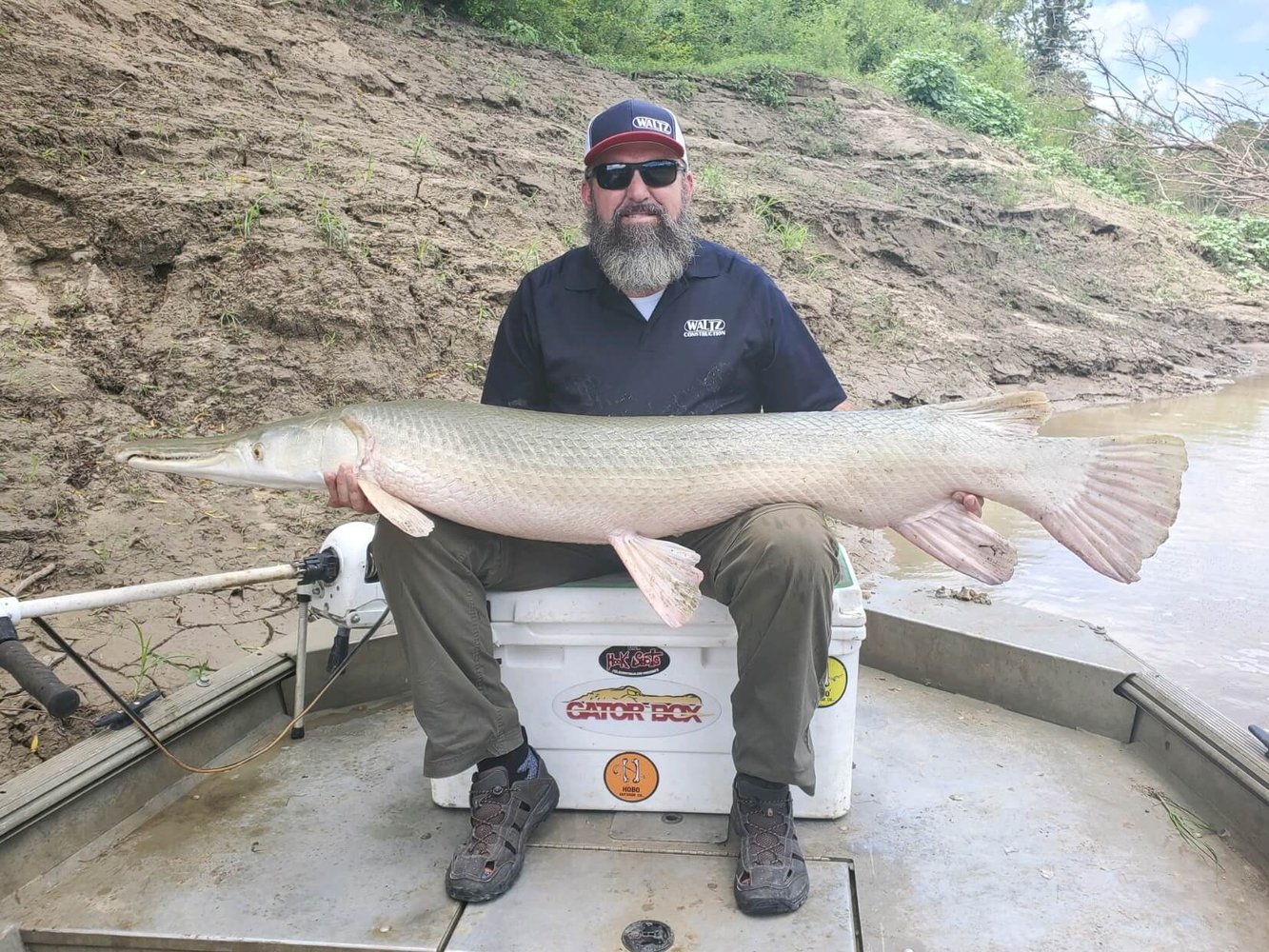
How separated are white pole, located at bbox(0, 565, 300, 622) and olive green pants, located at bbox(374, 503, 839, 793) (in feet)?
1.42

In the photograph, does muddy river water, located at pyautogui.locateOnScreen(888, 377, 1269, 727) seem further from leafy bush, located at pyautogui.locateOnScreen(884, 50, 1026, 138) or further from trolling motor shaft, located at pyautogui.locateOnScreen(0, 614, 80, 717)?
leafy bush, located at pyautogui.locateOnScreen(884, 50, 1026, 138)

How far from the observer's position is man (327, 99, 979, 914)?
1988 millimetres

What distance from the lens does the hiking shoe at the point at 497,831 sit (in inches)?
78.1

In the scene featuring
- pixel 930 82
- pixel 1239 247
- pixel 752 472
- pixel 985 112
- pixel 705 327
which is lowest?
pixel 752 472

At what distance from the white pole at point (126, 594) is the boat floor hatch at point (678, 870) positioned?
0.60 metres

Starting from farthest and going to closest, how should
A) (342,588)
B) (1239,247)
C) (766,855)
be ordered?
(1239,247) → (342,588) → (766,855)

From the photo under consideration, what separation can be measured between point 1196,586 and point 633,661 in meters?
4.01

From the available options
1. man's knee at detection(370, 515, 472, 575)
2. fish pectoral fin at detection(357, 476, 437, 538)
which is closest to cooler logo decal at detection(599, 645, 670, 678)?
man's knee at detection(370, 515, 472, 575)

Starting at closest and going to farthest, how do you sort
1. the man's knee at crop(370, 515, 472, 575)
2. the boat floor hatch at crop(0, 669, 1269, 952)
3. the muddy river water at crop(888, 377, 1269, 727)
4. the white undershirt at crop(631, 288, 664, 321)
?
the boat floor hatch at crop(0, 669, 1269, 952) → the man's knee at crop(370, 515, 472, 575) → the white undershirt at crop(631, 288, 664, 321) → the muddy river water at crop(888, 377, 1269, 727)

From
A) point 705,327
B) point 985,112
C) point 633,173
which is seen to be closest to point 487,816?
point 705,327

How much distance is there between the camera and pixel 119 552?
3.79 meters

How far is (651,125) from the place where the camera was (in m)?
2.71

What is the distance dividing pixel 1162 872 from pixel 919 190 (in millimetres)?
11370

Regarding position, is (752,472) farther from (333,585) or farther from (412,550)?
(333,585)
